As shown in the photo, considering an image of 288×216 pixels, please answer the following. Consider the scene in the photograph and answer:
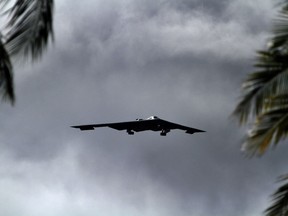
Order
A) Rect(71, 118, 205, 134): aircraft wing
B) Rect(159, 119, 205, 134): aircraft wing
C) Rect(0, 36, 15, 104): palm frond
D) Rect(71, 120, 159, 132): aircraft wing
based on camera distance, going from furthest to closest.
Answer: Rect(159, 119, 205, 134): aircraft wing
Rect(71, 118, 205, 134): aircraft wing
Rect(71, 120, 159, 132): aircraft wing
Rect(0, 36, 15, 104): palm frond

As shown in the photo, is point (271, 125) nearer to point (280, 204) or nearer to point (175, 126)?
point (280, 204)

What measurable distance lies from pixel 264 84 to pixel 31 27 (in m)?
3.23

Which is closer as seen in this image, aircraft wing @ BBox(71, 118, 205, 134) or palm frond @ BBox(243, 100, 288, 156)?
palm frond @ BBox(243, 100, 288, 156)

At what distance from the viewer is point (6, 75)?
8.06 m

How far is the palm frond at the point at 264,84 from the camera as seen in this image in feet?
26.5

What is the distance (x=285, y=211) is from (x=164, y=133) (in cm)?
5134

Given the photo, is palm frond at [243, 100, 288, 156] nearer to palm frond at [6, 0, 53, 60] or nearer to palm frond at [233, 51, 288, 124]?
palm frond at [233, 51, 288, 124]

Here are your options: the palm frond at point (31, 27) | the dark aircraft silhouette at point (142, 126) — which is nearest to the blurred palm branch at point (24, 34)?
the palm frond at point (31, 27)

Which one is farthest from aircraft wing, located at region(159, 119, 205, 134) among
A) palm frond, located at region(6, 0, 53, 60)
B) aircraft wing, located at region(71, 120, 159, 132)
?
palm frond, located at region(6, 0, 53, 60)

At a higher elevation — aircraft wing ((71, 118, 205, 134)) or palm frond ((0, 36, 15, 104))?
aircraft wing ((71, 118, 205, 134))

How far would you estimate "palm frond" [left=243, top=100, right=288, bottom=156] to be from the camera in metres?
8.09

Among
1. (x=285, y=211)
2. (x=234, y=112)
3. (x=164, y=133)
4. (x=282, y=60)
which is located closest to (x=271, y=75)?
(x=282, y=60)

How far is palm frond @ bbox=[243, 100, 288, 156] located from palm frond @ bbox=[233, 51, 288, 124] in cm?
14

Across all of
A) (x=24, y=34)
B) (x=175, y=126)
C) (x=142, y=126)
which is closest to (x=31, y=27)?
(x=24, y=34)
